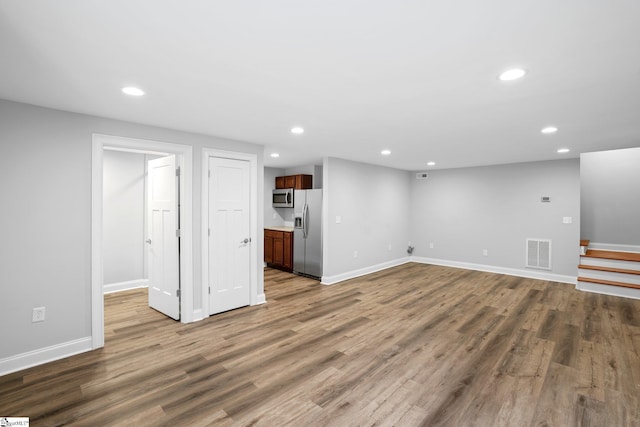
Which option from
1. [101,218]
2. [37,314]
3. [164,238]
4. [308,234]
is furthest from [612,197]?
[37,314]

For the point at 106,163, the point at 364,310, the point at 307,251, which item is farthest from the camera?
the point at 307,251

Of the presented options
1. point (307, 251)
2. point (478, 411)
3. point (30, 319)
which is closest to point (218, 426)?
point (478, 411)

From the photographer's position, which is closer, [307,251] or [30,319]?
[30,319]

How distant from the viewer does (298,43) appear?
167 cm

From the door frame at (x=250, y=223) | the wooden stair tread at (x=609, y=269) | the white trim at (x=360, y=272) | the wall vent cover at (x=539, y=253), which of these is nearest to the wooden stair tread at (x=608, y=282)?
the wooden stair tread at (x=609, y=269)

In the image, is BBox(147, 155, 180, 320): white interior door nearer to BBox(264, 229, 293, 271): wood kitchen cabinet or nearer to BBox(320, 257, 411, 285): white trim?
BBox(320, 257, 411, 285): white trim

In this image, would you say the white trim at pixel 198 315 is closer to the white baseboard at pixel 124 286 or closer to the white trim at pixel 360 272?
the white baseboard at pixel 124 286

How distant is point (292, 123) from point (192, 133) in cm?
138

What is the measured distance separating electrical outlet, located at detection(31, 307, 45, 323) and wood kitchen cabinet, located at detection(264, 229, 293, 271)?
13.8ft

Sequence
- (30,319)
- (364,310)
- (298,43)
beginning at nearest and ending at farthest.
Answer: (298,43), (30,319), (364,310)

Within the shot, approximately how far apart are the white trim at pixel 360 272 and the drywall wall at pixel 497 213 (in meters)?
0.80

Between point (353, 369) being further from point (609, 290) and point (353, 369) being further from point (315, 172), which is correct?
point (609, 290)

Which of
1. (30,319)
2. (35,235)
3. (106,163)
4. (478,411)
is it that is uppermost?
(106,163)

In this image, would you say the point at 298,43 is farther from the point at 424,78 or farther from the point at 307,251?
the point at 307,251
